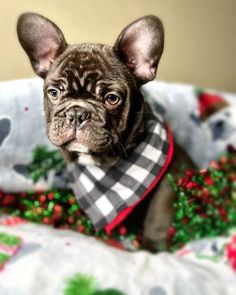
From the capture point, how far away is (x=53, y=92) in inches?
49.5

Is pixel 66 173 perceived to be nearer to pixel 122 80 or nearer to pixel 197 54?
pixel 122 80

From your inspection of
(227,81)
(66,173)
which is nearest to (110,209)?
(66,173)

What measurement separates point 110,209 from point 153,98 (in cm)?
59

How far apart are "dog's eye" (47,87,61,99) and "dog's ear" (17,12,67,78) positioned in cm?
9

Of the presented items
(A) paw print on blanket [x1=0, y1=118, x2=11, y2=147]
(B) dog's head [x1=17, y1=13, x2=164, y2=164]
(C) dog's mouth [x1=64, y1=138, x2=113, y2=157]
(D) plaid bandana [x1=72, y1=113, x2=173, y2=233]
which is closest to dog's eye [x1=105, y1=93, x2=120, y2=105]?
(B) dog's head [x1=17, y1=13, x2=164, y2=164]

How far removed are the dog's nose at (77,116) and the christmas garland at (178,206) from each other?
381 mm

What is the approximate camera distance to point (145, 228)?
154cm

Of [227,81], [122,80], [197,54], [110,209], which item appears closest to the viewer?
[122,80]

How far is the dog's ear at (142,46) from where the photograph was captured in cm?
122

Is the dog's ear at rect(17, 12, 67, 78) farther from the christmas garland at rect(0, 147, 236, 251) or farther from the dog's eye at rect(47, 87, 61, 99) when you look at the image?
the christmas garland at rect(0, 147, 236, 251)

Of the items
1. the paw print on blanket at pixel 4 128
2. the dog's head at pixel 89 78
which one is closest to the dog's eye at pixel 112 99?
the dog's head at pixel 89 78

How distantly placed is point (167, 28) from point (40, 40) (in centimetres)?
44

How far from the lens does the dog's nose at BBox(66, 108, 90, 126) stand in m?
1.18

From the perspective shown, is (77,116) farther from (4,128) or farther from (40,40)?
(4,128)
